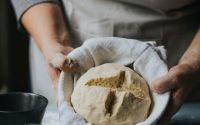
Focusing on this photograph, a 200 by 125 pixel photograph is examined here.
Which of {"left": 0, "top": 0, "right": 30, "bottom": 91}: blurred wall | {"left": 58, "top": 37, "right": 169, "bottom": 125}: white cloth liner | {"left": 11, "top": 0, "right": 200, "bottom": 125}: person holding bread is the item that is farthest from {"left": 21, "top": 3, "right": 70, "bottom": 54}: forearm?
{"left": 0, "top": 0, "right": 30, "bottom": 91}: blurred wall

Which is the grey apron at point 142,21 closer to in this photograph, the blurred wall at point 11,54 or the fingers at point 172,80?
the fingers at point 172,80

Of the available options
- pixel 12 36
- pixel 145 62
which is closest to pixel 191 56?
pixel 145 62

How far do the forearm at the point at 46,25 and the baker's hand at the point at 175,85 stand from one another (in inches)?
9.5

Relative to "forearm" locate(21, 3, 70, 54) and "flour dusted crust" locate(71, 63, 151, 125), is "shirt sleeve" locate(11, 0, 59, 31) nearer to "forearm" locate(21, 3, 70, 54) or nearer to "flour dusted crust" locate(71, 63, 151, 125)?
"forearm" locate(21, 3, 70, 54)

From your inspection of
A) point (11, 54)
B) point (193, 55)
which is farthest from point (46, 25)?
point (11, 54)

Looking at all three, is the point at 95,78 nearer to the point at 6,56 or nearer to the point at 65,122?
the point at 65,122

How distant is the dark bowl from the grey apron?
197 mm

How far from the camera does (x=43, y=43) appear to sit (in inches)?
32.4

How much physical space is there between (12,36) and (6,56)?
0.30 ft

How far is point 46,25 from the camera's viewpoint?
2.83ft

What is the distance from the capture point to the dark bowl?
64cm

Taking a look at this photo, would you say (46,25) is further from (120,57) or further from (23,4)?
(120,57)

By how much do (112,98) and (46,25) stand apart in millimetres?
288

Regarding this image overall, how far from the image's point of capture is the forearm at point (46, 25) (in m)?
0.82
